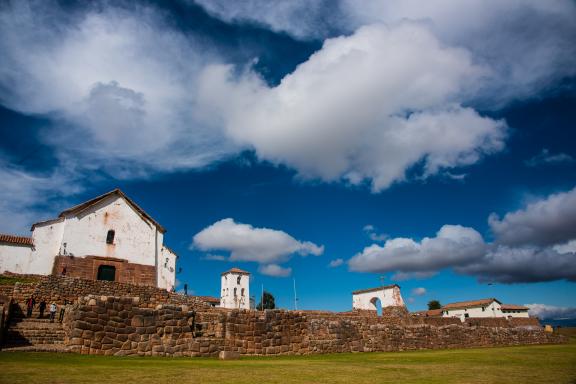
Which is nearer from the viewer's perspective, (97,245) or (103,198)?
(97,245)

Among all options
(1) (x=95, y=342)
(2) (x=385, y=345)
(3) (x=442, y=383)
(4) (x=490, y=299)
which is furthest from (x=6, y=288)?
(4) (x=490, y=299)

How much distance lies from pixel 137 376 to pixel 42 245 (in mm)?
28953

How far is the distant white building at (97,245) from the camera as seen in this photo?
28.0 meters

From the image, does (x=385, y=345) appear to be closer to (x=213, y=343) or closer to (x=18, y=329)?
(x=213, y=343)

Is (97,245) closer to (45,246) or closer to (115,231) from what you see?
(115,231)

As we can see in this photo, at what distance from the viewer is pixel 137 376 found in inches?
216

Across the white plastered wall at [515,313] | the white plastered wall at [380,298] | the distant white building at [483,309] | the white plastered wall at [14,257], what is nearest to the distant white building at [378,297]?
the white plastered wall at [380,298]

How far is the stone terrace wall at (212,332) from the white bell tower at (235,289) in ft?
141

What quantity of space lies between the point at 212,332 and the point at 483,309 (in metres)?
66.7

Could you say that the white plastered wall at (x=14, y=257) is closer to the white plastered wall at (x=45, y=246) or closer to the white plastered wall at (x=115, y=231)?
the white plastered wall at (x=45, y=246)

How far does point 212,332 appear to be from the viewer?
1188cm

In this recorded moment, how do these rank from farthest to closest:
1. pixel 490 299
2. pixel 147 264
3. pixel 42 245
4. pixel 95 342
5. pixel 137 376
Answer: pixel 490 299
pixel 147 264
pixel 42 245
pixel 95 342
pixel 137 376

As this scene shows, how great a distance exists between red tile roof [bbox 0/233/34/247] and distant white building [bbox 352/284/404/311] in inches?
1202

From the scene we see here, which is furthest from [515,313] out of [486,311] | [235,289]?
[235,289]
